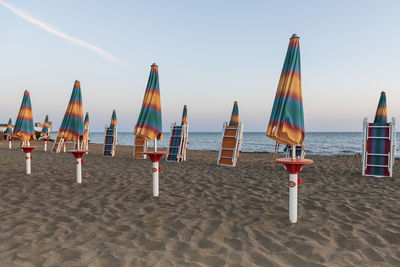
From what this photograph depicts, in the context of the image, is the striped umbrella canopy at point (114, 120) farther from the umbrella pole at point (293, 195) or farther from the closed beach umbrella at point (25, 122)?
the umbrella pole at point (293, 195)

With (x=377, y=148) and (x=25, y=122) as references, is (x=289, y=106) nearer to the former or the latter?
(x=377, y=148)

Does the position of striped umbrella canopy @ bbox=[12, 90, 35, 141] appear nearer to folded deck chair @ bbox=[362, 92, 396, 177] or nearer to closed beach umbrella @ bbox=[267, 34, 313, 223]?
closed beach umbrella @ bbox=[267, 34, 313, 223]

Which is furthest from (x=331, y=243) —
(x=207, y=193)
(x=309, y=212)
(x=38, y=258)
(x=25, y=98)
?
(x=25, y=98)

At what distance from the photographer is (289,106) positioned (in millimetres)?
3279

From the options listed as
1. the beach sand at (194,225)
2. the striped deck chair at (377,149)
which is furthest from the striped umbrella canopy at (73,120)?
the striped deck chair at (377,149)

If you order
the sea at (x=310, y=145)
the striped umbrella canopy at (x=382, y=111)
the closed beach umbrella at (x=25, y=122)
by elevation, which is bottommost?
the sea at (x=310, y=145)

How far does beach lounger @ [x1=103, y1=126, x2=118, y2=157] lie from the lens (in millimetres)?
13516

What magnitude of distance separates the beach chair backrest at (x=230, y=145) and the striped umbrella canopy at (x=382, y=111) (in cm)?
456

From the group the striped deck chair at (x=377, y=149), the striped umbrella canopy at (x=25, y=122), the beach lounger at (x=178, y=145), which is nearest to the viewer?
the striped umbrella canopy at (x=25, y=122)

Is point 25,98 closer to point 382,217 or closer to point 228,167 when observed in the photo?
point 228,167

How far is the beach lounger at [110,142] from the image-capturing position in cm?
1352

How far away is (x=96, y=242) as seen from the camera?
292 cm

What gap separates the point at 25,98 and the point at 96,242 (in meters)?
6.54

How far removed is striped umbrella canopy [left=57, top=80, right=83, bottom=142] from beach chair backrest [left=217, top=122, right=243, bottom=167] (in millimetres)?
5319
